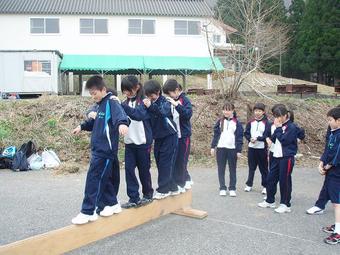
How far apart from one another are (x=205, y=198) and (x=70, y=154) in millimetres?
4543

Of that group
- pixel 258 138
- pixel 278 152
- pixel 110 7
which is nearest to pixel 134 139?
pixel 278 152

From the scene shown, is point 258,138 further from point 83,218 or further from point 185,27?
point 185,27

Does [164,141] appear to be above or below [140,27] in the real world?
below

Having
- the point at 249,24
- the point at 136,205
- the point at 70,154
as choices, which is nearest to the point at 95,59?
the point at 249,24

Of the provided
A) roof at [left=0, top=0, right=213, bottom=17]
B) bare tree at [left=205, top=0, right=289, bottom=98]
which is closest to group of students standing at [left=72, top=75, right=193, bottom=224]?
bare tree at [left=205, top=0, right=289, bottom=98]

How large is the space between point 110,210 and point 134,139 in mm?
972

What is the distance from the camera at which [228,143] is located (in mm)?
7492

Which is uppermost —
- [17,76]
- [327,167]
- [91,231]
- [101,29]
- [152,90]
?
[101,29]

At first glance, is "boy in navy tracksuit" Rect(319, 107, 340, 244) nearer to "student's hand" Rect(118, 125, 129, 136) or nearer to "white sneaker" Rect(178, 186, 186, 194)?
"white sneaker" Rect(178, 186, 186, 194)

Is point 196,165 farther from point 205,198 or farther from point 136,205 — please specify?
point 136,205

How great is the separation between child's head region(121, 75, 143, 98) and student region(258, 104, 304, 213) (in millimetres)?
2241

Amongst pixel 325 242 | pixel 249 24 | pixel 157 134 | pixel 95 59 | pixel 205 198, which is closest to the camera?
pixel 325 242

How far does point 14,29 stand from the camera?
34.1m

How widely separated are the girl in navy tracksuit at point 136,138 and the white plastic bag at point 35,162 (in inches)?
186
